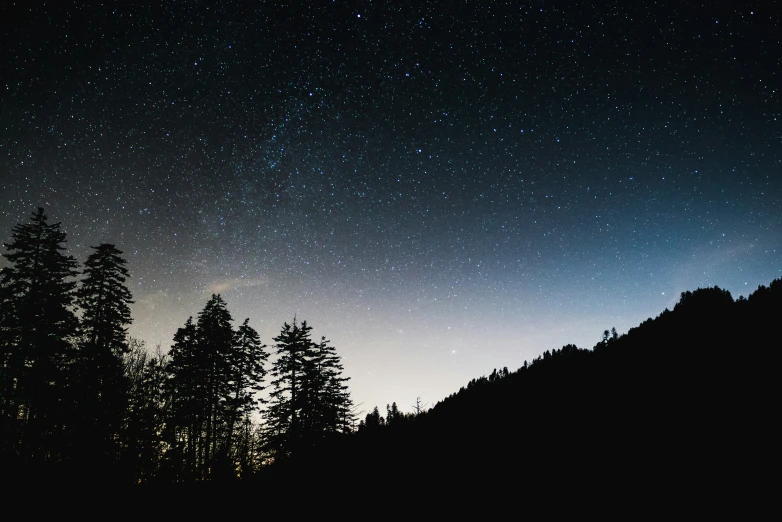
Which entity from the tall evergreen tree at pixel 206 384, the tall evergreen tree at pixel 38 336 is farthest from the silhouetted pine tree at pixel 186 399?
the tall evergreen tree at pixel 38 336

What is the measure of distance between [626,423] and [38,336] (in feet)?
91.0

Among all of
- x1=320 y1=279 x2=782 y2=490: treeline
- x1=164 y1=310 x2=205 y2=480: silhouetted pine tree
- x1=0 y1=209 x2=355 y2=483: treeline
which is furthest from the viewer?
x1=164 y1=310 x2=205 y2=480: silhouetted pine tree

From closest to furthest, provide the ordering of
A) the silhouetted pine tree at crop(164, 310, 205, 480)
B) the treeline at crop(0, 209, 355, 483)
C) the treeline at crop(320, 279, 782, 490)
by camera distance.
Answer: the treeline at crop(320, 279, 782, 490), the treeline at crop(0, 209, 355, 483), the silhouetted pine tree at crop(164, 310, 205, 480)

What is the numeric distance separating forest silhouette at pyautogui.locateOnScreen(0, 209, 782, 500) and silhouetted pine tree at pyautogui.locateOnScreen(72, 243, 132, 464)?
77 mm

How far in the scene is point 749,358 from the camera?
387 inches

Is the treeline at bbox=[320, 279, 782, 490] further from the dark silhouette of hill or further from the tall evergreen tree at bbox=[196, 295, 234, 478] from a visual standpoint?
the tall evergreen tree at bbox=[196, 295, 234, 478]

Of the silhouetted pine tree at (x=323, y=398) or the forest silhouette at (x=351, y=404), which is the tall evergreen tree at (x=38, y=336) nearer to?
the forest silhouette at (x=351, y=404)

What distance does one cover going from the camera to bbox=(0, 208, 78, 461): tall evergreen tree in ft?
56.8

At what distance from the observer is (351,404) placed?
28906 mm

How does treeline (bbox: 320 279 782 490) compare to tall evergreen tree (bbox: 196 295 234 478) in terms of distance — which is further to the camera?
tall evergreen tree (bbox: 196 295 234 478)

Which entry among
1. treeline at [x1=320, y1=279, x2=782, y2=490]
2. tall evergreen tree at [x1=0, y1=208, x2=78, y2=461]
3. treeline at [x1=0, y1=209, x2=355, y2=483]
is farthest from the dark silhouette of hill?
tall evergreen tree at [x1=0, y1=208, x2=78, y2=461]

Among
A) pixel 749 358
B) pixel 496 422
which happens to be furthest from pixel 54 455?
pixel 749 358

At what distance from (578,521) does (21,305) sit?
26.9 metres

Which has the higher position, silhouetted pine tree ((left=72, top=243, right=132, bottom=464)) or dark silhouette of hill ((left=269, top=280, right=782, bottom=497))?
silhouetted pine tree ((left=72, top=243, right=132, bottom=464))
